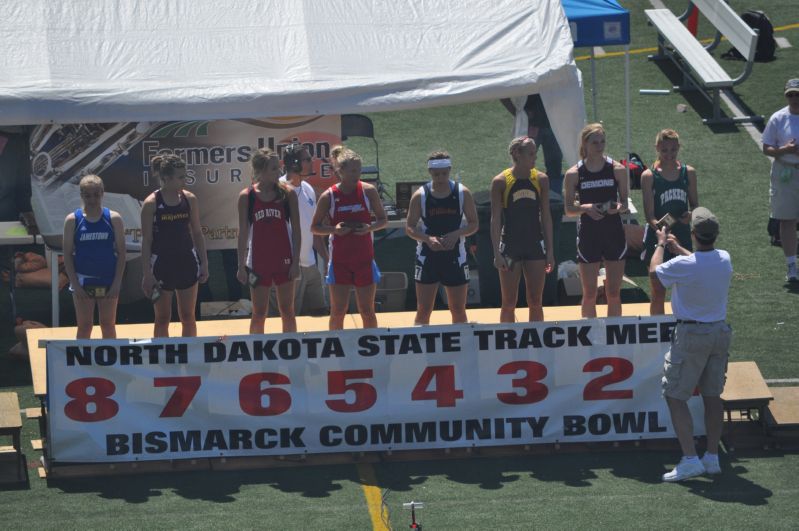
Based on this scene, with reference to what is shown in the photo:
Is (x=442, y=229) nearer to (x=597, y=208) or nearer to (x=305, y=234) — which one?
(x=597, y=208)

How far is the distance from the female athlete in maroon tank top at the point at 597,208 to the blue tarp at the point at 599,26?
12.0 ft

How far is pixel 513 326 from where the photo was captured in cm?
946

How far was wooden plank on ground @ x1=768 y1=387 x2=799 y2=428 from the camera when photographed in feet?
30.8

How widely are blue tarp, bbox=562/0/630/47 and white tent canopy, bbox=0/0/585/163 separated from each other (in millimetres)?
901

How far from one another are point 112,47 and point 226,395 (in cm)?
451

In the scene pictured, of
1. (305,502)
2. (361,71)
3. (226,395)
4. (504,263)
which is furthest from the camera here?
(361,71)

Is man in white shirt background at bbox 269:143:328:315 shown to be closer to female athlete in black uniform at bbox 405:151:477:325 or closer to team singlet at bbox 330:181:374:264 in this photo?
team singlet at bbox 330:181:374:264

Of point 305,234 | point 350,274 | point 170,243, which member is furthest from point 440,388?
point 305,234

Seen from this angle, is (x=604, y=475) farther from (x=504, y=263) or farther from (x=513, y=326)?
(x=504, y=263)

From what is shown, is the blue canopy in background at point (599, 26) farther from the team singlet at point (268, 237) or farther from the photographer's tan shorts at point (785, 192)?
the team singlet at point (268, 237)

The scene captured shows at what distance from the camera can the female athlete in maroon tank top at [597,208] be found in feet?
34.1

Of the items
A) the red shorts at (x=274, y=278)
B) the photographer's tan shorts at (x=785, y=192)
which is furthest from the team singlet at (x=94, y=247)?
the photographer's tan shorts at (x=785, y=192)

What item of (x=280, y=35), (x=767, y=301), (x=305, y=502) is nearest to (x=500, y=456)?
(x=305, y=502)

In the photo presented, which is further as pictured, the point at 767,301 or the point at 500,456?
the point at 767,301
